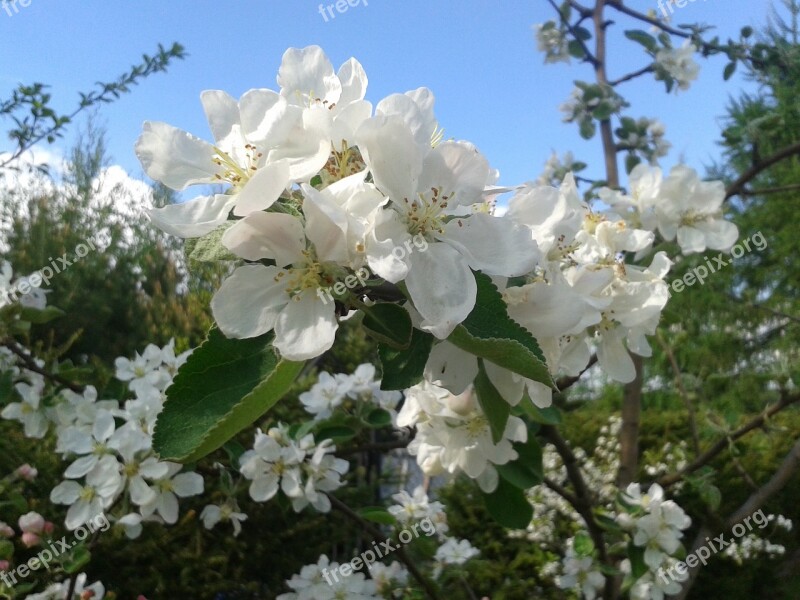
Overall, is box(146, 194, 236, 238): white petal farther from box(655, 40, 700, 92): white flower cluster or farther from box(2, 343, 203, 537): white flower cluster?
box(655, 40, 700, 92): white flower cluster

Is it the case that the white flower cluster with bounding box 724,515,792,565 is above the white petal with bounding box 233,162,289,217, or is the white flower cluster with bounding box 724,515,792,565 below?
below

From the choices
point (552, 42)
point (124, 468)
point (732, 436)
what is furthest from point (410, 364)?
point (552, 42)

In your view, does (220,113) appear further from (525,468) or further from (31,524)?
(31,524)

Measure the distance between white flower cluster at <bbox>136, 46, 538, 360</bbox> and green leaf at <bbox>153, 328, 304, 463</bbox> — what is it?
3 cm

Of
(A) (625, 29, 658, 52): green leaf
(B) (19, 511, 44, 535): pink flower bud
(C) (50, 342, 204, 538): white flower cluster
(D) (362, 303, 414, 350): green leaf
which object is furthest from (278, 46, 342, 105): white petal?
(A) (625, 29, 658, 52): green leaf

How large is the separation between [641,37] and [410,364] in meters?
2.30

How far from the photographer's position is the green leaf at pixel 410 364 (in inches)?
25.3

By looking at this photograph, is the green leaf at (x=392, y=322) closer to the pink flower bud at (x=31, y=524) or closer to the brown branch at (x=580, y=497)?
the brown branch at (x=580, y=497)

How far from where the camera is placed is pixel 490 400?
0.74 meters

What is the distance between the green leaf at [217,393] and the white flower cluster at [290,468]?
991 millimetres

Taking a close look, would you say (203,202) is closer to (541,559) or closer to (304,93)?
(304,93)

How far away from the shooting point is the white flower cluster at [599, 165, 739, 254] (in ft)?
5.26

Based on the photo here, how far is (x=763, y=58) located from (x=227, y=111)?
2.62 meters

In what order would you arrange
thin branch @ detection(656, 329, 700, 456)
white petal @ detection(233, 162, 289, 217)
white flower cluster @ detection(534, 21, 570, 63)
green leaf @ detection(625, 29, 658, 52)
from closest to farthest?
white petal @ detection(233, 162, 289, 217), thin branch @ detection(656, 329, 700, 456), green leaf @ detection(625, 29, 658, 52), white flower cluster @ detection(534, 21, 570, 63)
